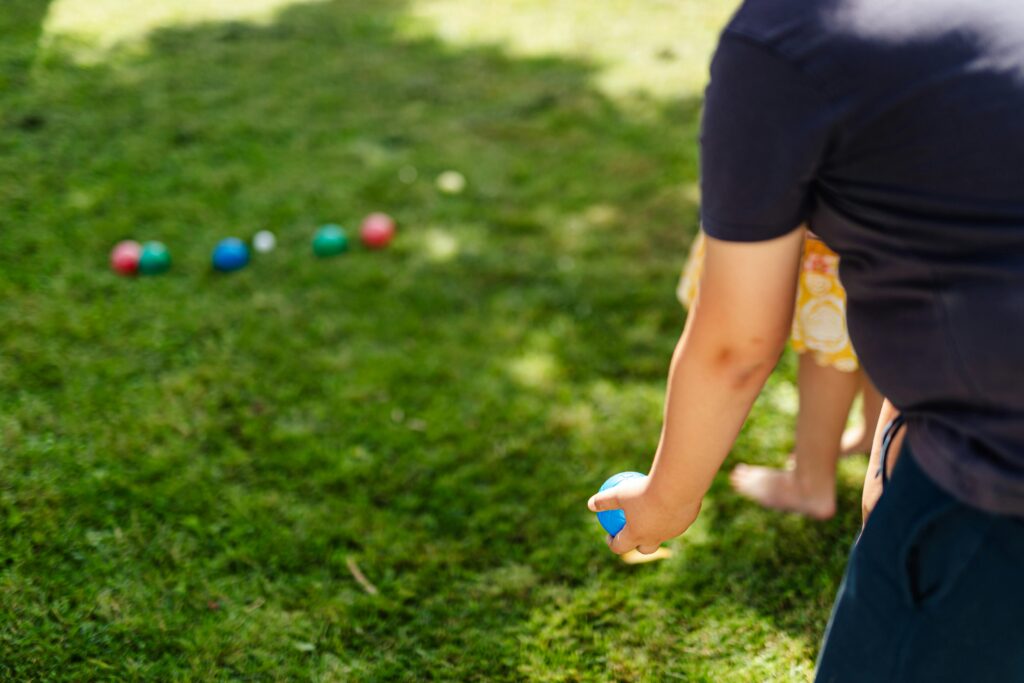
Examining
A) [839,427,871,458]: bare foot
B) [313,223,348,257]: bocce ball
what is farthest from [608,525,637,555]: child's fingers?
[313,223,348,257]: bocce ball

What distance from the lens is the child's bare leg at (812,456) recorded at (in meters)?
2.13

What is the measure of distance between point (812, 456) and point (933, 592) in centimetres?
125

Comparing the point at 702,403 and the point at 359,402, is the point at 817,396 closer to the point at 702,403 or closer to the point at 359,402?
the point at 702,403

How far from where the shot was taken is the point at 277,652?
6.64 ft

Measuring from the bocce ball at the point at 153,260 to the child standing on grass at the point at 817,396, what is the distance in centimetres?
204

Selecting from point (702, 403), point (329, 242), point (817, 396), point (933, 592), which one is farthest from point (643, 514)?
point (329, 242)

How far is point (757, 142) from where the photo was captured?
0.95 metres

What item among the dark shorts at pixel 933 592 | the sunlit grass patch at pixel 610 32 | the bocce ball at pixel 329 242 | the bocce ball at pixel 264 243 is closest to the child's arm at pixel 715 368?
the dark shorts at pixel 933 592

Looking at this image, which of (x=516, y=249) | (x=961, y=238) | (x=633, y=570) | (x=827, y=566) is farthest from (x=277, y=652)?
(x=516, y=249)

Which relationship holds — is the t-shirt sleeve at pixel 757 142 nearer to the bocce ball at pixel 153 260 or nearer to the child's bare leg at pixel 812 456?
the child's bare leg at pixel 812 456

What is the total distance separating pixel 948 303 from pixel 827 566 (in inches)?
55.2

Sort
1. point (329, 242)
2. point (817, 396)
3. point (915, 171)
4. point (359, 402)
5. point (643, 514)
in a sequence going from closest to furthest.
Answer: point (915, 171) < point (643, 514) < point (817, 396) < point (359, 402) < point (329, 242)

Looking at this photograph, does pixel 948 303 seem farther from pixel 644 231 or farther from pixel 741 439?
pixel 644 231

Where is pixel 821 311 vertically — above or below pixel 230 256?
above
